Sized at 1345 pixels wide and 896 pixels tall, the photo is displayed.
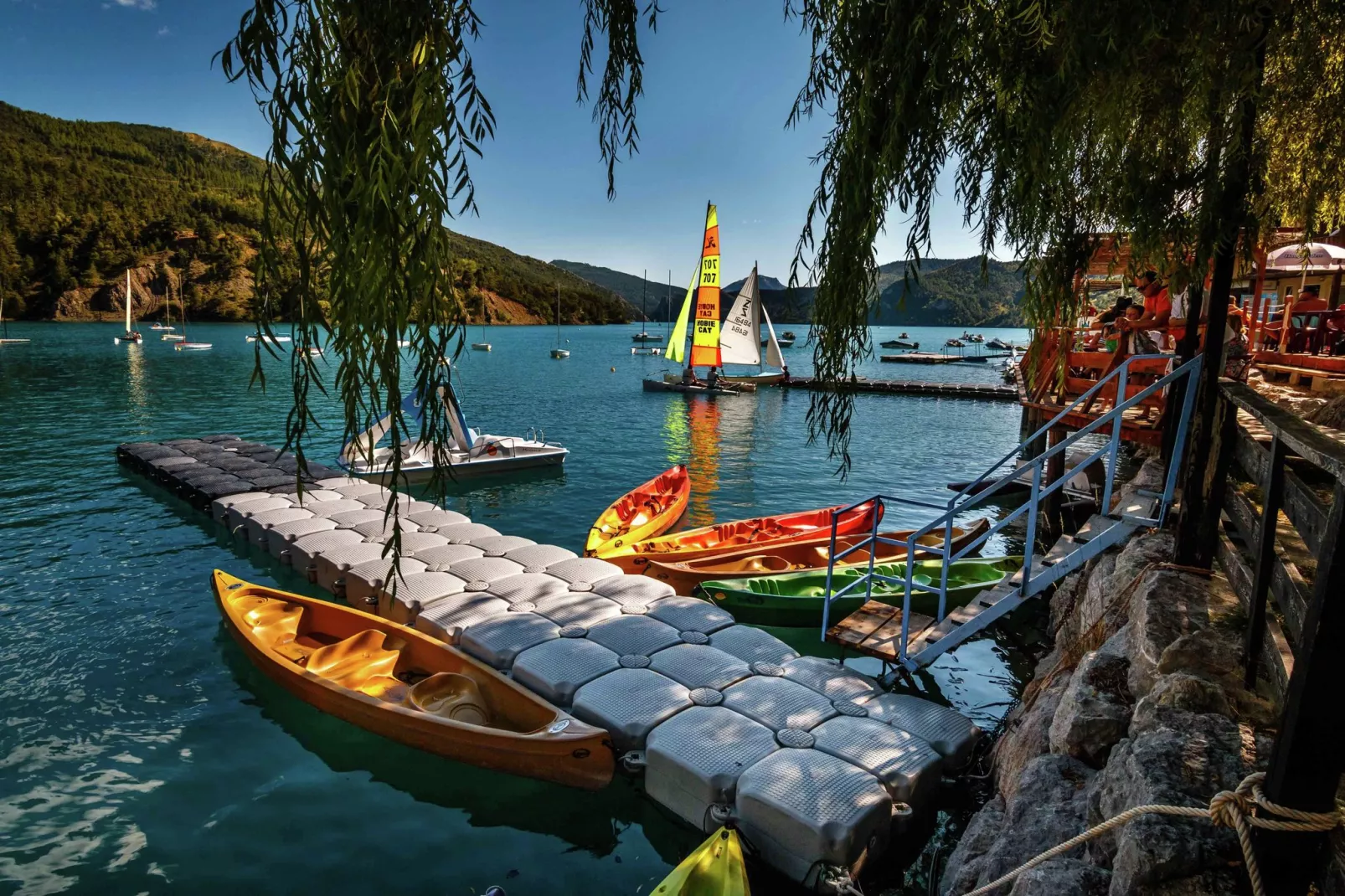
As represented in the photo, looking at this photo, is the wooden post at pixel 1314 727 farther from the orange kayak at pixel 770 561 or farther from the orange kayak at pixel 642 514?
the orange kayak at pixel 642 514

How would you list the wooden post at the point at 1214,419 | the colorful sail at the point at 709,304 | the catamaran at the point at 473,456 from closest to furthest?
the wooden post at the point at 1214,419
the catamaran at the point at 473,456
the colorful sail at the point at 709,304

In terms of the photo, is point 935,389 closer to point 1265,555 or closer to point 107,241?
point 1265,555

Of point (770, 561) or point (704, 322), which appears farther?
point (704, 322)

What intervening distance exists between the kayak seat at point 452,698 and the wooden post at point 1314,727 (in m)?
7.13

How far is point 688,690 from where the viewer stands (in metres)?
8.16

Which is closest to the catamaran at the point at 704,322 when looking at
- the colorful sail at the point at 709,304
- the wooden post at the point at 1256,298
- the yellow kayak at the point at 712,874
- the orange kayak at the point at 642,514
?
the colorful sail at the point at 709,304

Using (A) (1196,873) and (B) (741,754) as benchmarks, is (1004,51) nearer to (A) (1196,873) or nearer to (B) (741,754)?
(A) (1196,873)

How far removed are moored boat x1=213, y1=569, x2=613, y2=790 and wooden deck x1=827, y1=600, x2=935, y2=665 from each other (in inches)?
138

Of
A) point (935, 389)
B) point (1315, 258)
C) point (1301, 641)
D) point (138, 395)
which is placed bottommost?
point (138, 395)

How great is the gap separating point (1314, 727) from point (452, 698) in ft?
26.4

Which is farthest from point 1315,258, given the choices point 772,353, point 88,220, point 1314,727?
point 88,220

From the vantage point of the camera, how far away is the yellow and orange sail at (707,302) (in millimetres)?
44156

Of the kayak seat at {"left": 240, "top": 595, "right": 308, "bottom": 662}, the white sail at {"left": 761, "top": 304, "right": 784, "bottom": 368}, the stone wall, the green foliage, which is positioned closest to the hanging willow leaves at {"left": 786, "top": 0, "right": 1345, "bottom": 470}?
the stone wall

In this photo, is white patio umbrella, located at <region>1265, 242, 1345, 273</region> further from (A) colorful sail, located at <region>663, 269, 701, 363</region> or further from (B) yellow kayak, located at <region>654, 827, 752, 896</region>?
(A) colorful sail, located at <region>663, 269, 701, 363</region>
